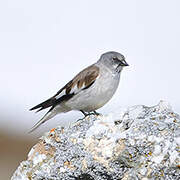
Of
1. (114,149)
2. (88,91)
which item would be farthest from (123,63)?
(114,149)

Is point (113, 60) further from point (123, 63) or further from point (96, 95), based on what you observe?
point (96, 95)

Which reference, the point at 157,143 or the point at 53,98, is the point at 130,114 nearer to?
the point at 157,143

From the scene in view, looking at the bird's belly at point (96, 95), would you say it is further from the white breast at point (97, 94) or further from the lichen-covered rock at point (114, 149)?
the lichen-covered rock at point (114, 149)

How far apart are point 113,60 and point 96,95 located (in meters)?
0.99

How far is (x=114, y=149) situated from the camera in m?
5.04

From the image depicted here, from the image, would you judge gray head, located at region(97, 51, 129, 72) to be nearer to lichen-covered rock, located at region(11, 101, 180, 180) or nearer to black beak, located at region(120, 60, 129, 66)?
black beak, located at region(120, 60, 129, 66)

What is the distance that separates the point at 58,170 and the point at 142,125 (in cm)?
98

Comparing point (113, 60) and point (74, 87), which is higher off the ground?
point (113, 60)

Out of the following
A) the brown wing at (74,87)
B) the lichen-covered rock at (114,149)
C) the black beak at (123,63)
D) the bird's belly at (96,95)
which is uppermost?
the black beak at (123,63)

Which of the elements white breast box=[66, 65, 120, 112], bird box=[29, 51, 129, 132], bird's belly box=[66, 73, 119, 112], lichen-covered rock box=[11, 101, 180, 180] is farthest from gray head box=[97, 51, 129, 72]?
lichen-covered rock box=[11, 101, 180, 180]

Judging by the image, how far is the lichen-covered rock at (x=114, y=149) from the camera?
4.86 m

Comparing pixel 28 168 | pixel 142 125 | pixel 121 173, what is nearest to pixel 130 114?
pixel 142 125

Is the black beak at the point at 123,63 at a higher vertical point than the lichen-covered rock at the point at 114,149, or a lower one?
higher

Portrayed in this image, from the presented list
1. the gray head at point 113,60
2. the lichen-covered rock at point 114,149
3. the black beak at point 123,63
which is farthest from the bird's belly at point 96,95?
the lichen-covered rock at point 114,149
